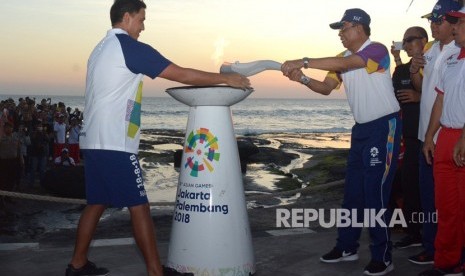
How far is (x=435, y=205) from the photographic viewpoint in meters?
4.44

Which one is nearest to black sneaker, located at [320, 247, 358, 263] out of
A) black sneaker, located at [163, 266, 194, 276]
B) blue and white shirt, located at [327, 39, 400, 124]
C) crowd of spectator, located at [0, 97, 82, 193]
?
blue and white shirt, located at [327, 39, 400, 124]

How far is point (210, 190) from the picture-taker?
4.05 metres

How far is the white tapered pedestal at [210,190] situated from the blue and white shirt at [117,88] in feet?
1.25

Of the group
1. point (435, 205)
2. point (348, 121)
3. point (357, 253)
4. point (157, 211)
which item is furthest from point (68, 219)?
point (348, 121)

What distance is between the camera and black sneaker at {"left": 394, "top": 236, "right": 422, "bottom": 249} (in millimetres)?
5297

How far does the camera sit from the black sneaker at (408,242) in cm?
530

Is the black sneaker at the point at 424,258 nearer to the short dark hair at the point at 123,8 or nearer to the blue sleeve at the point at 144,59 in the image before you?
the blue sleeve at the point at 144,59

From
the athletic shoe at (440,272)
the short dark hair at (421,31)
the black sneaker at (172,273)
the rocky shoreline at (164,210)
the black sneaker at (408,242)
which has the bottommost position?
the rocky shoreline at (164,210)

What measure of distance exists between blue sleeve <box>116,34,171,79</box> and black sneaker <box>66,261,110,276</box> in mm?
1460

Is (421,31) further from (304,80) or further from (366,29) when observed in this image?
(304,80)

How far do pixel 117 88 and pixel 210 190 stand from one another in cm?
92

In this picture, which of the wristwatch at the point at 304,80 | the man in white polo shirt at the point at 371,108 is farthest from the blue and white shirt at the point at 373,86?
the wristwatch at the point at 304,80

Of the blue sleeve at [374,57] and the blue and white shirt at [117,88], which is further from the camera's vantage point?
the blue sleeve at [374,57]

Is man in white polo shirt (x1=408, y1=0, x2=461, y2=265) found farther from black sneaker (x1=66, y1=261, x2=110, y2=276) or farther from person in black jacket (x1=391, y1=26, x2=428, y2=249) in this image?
black sneaker (x1=66, y1=261, x2=110, y2=276)
